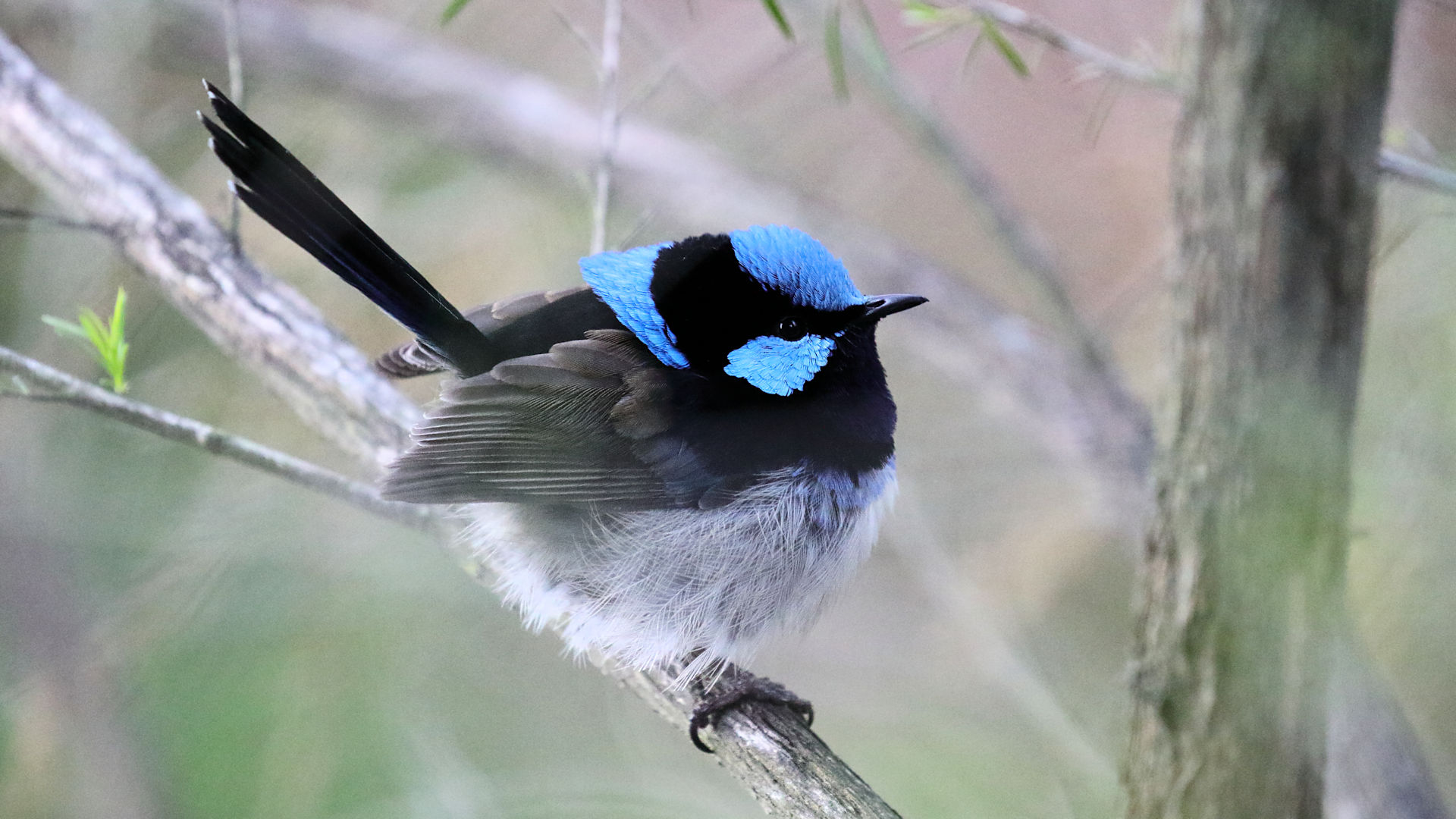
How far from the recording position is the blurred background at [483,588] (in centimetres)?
251

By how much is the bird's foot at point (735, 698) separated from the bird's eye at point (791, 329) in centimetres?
70

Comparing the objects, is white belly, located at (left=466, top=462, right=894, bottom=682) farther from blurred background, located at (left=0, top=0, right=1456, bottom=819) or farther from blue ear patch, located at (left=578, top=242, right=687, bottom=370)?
blurred background, located at (left=0, top=0, right=1456, bottom=819)

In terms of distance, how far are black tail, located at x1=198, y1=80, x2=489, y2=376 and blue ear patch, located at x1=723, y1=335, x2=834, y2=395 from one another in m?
0.51

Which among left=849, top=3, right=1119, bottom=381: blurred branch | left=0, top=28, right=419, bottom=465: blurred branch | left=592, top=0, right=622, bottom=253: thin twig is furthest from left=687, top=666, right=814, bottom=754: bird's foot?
left=849, top=3, right=1119, bottom=381: blurred branch

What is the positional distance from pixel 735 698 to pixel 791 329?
72 cm

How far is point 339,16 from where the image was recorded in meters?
4.22

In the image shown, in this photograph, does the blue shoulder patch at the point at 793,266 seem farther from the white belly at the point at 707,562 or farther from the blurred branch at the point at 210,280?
the blurred branch at the point at 210,280

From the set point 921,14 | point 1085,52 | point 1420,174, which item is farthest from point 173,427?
point 1420,174

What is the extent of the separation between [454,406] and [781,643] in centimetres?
84

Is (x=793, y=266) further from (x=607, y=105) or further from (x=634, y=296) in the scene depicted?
(x=607, y=105)

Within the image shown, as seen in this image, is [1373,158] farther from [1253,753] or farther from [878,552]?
[878,552]

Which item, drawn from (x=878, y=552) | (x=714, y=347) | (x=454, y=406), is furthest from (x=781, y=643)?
(x=878, y=552)

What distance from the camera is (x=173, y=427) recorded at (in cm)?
200

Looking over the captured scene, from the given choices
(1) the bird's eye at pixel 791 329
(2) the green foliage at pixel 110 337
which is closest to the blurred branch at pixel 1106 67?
(1) the bird's eye at pixel 791 329
